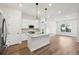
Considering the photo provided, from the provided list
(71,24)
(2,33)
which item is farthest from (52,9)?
(2,33)

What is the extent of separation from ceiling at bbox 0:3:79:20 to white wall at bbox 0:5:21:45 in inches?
5.7

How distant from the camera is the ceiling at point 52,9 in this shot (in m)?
2.22

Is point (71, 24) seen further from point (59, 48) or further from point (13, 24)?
point (13, 24)

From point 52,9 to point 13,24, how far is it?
47.2 inches

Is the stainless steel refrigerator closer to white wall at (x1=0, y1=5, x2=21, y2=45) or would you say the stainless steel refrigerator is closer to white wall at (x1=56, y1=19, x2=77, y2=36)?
white wall at (x1=0, y1=5, x2=21, y2=45)

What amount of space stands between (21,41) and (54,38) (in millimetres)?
1019

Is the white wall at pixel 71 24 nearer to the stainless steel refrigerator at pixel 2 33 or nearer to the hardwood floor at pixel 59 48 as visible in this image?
the hardwood floor at pixel 59 48

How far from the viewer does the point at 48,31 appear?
2.47 m

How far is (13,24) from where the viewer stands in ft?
7.45

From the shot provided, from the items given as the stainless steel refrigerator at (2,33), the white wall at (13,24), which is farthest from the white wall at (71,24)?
the stainless steel refrigerator at (2,33)

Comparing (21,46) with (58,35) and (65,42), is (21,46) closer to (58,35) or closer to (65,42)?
(58,35)

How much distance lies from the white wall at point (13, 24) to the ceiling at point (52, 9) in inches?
5.7
